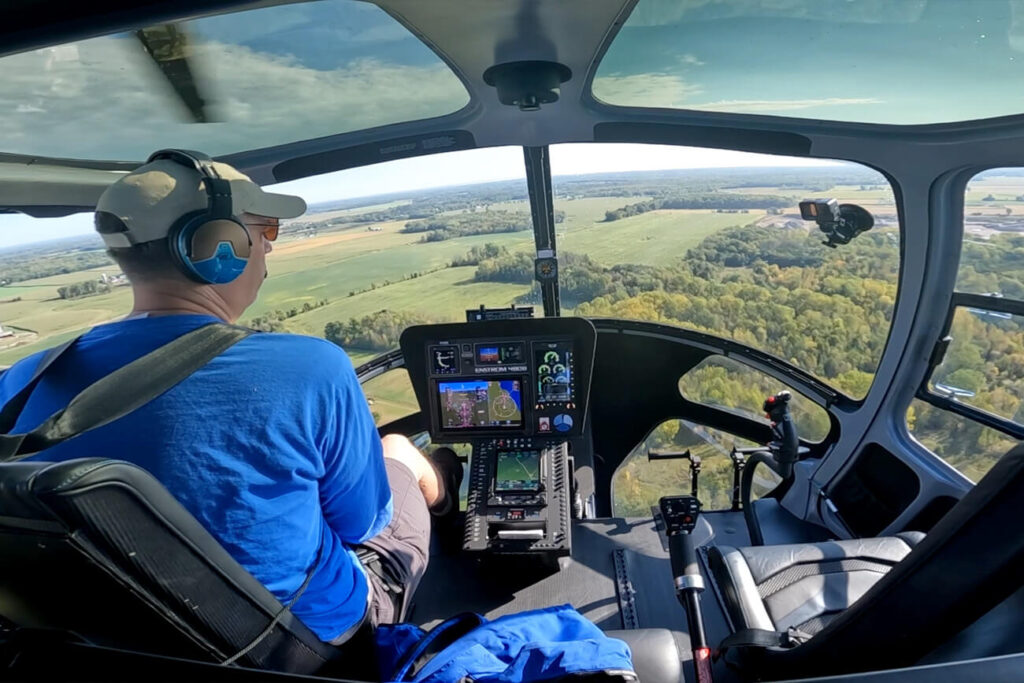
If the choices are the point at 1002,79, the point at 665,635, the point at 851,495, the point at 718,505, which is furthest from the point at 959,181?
the point at 665,635

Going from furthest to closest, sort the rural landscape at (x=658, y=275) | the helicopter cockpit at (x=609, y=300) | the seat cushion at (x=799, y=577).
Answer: the rural landscape at (x=658, y=275)
the seat cushion at (x=799, y=577)
the helicopter cockpit at (x=609, y=300)

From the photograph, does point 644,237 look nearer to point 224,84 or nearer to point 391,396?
point 391,396

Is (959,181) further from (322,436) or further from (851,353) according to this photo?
(322,436)

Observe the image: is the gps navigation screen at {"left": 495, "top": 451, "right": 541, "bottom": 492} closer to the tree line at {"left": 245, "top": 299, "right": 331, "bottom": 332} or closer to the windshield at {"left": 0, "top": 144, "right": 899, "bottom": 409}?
the windshield at {"left": 0, "top": 144, "right": 899, "bottom": 409}


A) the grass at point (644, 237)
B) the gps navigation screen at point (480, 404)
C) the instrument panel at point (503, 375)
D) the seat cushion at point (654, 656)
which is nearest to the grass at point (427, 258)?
the grass at point (644, 237)

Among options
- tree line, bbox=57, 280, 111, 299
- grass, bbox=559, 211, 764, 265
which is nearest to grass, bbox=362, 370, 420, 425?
grass, bbox=559, 211, 764, 265

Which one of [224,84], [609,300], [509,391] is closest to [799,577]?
[509,391]

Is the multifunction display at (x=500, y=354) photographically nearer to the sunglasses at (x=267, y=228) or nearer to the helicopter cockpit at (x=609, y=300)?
the helicopter cockpit at (x=609, y=300)
